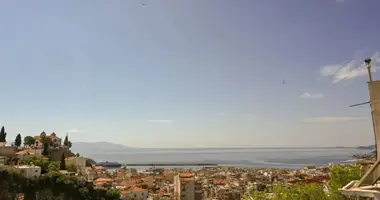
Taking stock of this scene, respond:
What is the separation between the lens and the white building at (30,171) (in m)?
34.0

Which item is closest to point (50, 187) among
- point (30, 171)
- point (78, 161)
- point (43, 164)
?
point (30, 171)

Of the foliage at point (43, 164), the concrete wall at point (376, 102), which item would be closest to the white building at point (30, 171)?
the foliage at point (43, 164)

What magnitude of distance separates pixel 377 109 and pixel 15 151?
174 ft

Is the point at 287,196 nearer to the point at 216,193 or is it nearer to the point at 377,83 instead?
the point at 377,83

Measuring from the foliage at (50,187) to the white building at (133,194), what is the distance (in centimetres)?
678

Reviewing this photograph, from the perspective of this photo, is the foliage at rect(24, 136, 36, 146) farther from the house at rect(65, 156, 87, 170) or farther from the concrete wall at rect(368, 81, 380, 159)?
the concrete wall at rect(368, 81, 380, 159)

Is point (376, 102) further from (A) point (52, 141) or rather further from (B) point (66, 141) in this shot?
(B) point (66, 141)

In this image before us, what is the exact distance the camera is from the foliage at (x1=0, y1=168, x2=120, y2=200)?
3238cm

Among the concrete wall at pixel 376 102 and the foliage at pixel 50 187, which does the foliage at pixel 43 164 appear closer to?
the foliage at pixel 50 187

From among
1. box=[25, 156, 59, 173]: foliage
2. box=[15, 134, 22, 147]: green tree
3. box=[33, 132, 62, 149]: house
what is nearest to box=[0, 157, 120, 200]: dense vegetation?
box=[25, 156, 59, 173]: foliage

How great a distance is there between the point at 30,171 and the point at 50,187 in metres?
2.94

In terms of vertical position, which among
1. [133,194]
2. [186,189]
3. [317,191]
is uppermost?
[317,191]

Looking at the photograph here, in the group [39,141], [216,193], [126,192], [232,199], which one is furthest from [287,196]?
[39,141]

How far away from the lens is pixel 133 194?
44.7m
